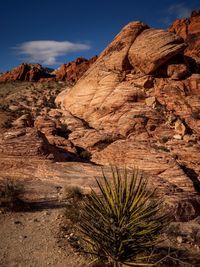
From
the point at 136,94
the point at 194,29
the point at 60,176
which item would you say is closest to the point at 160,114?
the point at 136,94

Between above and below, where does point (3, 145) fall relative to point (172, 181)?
above

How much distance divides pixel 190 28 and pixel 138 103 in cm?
5626

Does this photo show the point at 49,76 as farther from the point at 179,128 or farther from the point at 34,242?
the point at 34,242

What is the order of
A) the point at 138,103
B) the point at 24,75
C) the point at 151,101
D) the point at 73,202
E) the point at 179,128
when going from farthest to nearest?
the point at 24,75, the point at 138,103, the point at 151,101, the point at 179,128, the point at 73,202

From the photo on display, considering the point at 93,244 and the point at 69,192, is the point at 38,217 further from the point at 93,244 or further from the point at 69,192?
the point at 93,244

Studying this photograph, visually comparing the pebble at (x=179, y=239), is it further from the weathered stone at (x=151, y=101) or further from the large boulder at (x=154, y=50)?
the large boulder at (x=154, y=50)

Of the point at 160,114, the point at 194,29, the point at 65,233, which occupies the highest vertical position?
the point at 194,29

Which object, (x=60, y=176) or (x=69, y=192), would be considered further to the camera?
(x=60, y=176)

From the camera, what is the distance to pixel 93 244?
5.83 metres

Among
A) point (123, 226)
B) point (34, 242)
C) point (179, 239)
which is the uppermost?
point (123, 226)

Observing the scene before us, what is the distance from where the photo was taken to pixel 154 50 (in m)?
22.2

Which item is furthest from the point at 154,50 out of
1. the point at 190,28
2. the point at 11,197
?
the point at 190,28

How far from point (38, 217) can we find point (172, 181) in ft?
22.4

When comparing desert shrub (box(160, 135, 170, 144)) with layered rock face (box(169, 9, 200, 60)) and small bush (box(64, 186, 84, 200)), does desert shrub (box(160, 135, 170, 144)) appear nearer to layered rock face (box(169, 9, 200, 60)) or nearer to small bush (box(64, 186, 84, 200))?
small bush (box(64, 186, 84, 200))
